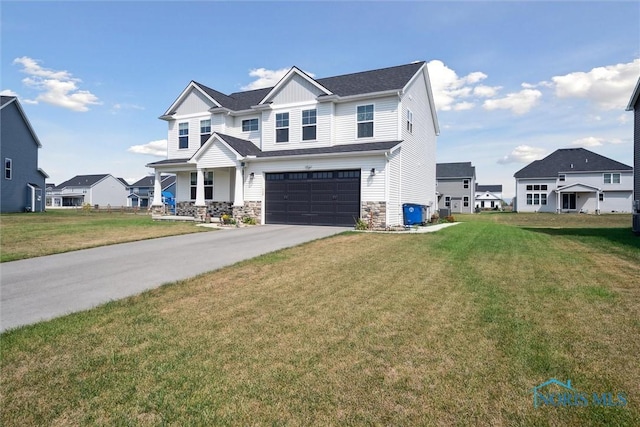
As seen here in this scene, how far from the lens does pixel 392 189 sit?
16328mm

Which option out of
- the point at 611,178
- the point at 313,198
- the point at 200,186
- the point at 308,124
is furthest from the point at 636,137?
the point at 611,178

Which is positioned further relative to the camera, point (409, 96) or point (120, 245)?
point (409, 96)

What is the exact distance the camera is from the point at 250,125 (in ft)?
70.6

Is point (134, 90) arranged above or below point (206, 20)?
below

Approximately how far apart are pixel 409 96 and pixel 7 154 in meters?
31.2

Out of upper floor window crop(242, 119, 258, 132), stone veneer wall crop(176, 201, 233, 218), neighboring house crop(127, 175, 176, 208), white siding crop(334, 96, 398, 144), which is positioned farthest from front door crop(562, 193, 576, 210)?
neighboring house crop(127, 175, 176, 208)

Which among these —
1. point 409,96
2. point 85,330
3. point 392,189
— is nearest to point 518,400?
point 85,330

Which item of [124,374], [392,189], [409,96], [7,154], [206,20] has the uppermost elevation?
[206,20]

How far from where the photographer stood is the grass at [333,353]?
271 cm

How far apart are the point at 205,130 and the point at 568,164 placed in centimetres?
4765

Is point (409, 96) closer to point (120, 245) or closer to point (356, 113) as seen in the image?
point (356, 113)

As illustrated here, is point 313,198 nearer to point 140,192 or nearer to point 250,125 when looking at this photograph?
point 250,125

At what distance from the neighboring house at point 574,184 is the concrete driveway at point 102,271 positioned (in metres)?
46.1

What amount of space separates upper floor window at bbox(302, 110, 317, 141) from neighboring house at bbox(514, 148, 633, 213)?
39671 millimetres
